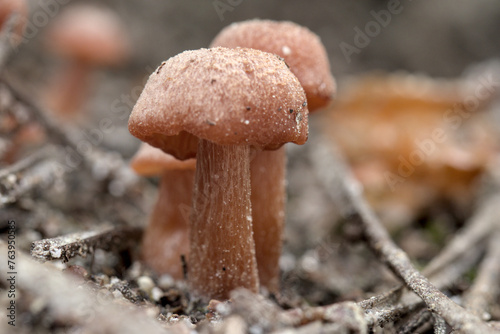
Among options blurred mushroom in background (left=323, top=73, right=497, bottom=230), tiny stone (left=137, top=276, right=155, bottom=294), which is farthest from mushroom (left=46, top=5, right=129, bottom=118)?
tiny stone (left=137, top=276, right=155, bottom=294)

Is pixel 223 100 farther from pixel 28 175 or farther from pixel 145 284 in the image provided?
pixel 28 175

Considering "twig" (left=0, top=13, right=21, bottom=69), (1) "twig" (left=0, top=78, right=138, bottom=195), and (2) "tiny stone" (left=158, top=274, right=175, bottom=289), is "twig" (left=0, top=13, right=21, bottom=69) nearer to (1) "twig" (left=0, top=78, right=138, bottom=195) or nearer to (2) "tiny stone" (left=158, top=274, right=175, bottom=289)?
(1) "twig" (left=0, top=78, right=138, bottom=195)

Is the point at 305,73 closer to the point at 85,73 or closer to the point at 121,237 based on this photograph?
the point at 121,237

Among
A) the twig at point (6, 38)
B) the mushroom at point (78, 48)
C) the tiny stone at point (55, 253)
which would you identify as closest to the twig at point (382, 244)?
the tiny stone at point (55, 253)

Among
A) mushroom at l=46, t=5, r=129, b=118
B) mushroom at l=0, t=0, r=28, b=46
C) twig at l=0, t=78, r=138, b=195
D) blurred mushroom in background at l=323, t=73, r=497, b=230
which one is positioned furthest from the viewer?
mushroom at l=46, t=5, r=129, b=118

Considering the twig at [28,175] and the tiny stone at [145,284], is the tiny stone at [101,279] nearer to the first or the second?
the tiny stone at [145,284]

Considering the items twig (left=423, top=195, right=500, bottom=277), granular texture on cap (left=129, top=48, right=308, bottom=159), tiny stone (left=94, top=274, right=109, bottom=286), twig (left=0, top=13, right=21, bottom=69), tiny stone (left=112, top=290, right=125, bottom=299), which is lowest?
twig (left=423, top=195, right=500, bottom=277)
